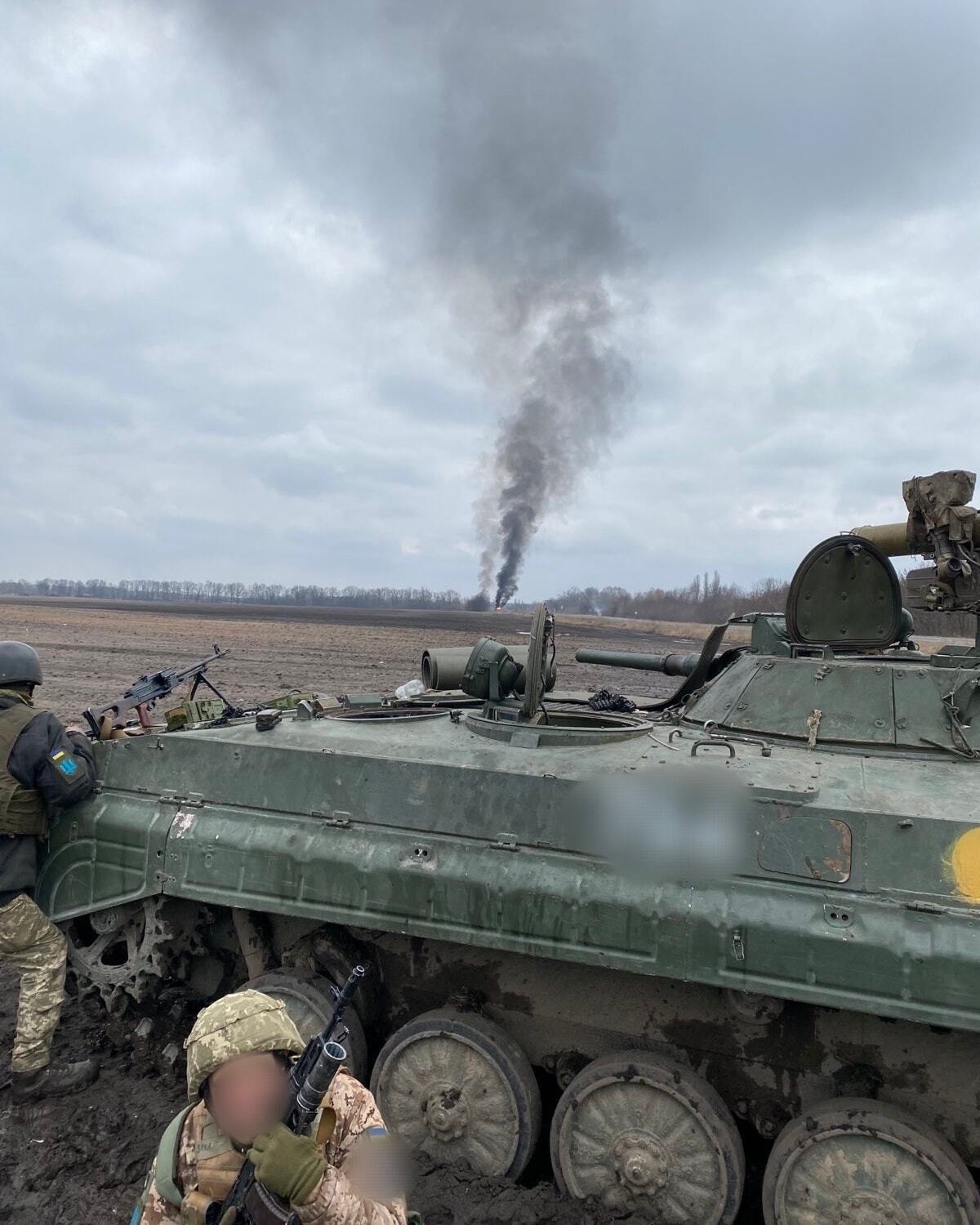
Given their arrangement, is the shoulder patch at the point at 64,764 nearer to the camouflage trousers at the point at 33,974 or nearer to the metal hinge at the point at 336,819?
the camouflage trousers at the point at 33,974

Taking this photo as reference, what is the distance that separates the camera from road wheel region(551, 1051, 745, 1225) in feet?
12.8

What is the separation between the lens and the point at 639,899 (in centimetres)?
396

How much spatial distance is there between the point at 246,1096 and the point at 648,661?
16.7ft

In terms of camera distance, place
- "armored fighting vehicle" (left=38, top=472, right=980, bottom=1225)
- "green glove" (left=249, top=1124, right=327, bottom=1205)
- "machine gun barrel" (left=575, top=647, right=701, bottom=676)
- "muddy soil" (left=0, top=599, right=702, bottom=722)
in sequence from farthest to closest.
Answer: "muddy soil" (left=0, top=599, right=702, bottom=722) → "machine gun barrel" (left=575, top=647, right=701, bottom=676) → "armored fighting vehicle" (left=38, top=472, right=980, bottom=1225) → "green glove" (left=249, top=1124, right=327, bottom=1205)

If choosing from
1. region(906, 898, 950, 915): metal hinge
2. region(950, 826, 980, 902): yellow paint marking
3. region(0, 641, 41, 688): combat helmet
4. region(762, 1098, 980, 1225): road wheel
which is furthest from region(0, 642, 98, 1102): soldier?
region(950, 826, 980, 902): yellow paint marking

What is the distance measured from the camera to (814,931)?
364 centimetres

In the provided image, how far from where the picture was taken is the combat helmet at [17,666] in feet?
17.1

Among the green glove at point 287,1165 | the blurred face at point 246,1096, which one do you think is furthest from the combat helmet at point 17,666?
the green glove at point 287,1165

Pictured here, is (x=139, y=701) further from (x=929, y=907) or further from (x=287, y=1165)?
(x=929, y=907)

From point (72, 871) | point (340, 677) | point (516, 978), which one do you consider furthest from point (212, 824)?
point (340, 677)

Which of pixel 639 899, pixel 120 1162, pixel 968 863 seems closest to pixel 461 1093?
pixel 639 899

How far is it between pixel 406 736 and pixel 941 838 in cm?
278

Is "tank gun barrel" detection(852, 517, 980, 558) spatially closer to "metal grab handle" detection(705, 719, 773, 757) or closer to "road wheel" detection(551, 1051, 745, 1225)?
"metal grab handle" detection(705, 719, 773, 757)

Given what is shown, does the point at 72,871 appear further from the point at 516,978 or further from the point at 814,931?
the point at 814,931
